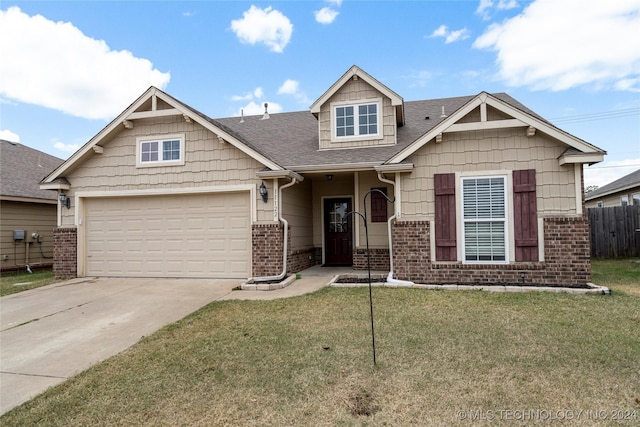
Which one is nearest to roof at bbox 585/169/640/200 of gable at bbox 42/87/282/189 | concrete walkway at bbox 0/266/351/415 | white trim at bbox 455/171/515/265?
white trim at bbox 455/171/515/265

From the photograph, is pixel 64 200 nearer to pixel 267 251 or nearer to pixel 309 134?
pixel 267 251

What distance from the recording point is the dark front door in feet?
36.4

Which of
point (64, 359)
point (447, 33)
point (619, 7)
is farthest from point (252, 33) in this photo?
point (64, 359)

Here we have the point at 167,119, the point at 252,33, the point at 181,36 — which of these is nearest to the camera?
the point at 167,119

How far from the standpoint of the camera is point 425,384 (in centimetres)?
325

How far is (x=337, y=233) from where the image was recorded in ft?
36.8

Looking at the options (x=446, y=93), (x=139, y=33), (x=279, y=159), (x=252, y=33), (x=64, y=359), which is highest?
(x=252, y=33)

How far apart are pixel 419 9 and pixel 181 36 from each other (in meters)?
8.08

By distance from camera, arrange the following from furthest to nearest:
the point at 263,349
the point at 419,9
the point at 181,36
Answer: the point at 181,36
the point at 419,9
the point at 263,349

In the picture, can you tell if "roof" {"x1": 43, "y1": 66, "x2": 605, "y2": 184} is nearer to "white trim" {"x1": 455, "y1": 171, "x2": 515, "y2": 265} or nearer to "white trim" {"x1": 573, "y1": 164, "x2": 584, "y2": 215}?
"white trim" {"x1": 573, "y1": 164, "x2": 584, "y2": 215}

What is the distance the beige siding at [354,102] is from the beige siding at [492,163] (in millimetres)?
2410

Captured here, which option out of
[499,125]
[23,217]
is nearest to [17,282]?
[23,217]

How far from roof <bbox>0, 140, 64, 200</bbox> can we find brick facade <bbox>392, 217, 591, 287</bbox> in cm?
1181

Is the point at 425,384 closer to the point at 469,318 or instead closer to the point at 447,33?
the point at 469,318
